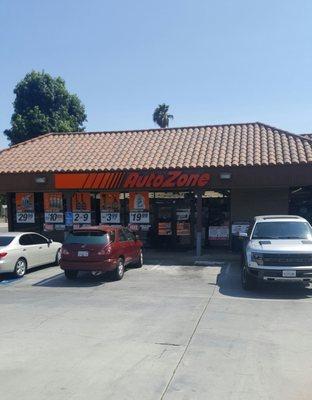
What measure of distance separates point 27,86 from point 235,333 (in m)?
38.5

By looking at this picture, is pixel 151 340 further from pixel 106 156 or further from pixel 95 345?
pixel 106 156

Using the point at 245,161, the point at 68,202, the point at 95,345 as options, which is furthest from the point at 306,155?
the point at 95,345

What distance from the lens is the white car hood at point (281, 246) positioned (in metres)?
11.4

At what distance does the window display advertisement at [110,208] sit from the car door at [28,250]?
583cm

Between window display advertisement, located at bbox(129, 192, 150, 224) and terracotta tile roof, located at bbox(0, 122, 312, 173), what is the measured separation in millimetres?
1917

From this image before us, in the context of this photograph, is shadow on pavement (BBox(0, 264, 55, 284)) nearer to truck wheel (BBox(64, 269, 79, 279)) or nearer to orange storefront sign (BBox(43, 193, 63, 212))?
truck wheel (BBox(64, 269, 79, 279))

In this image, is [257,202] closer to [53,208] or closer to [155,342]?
[53,208]

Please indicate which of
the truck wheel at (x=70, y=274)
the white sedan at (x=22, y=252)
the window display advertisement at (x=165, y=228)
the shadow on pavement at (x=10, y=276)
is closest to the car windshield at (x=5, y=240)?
the white sedan at (x=22, y=252)

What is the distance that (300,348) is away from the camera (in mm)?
7086

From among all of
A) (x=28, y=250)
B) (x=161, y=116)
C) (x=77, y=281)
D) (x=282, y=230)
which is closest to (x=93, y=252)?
(x=77, y=281)

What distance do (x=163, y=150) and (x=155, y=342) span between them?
13.6 m

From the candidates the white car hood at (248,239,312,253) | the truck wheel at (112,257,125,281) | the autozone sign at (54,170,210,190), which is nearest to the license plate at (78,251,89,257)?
the truck wheel at (112,257,125,281)

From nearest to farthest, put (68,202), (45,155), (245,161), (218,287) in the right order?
(218,287) < (245,161) < (68,202) < (45,155)

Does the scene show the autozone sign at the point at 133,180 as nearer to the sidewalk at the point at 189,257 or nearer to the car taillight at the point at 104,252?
the sidewalk at the point at 189,257
